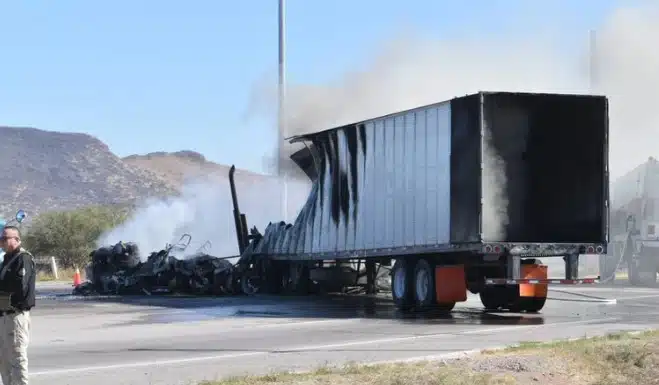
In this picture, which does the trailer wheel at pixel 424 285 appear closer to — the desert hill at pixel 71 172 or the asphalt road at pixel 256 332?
the asphalt road at pixel 256 332

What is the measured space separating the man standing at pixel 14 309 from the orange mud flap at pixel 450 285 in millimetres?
12345

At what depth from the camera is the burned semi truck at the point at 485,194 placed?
63.8ft

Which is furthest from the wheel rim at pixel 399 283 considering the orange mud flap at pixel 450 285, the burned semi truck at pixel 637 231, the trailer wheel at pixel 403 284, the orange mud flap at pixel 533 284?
the burned semi truck at pixel 637 231

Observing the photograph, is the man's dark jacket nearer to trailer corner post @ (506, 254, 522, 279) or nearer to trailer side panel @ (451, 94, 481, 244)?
trailer side panel @ (451, 94, 481, 244)

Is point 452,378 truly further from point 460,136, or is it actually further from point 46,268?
point 46,268

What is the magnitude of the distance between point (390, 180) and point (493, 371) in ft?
38.6

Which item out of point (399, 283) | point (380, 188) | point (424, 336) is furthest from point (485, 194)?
point (424, 336)

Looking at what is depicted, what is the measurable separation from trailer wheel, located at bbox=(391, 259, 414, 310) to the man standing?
1305cm

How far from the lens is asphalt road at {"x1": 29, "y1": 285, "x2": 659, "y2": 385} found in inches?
484

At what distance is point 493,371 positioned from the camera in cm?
1065

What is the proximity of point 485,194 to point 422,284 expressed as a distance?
2854 mm

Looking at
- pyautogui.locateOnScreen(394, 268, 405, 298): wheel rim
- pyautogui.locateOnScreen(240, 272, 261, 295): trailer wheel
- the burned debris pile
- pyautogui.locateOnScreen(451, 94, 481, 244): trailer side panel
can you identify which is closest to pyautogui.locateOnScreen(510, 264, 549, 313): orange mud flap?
pyautogui.locateOnScreen(451, 94, 481, 244): trailer side panel

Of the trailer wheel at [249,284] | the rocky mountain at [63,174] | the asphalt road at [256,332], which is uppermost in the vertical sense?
the rocky mountain at [63,174]

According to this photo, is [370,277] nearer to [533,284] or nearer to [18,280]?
[533,284]
